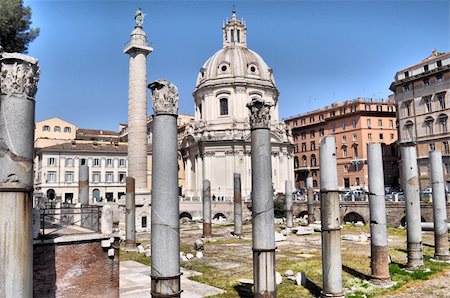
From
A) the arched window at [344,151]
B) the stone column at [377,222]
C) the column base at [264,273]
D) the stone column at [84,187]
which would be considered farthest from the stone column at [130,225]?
the arched window at [344,151]

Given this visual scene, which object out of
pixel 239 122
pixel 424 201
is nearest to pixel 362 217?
pixel 424 201

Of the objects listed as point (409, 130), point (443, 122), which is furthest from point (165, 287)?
point (409, 130)

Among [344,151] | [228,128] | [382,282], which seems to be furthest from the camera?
[344,151]

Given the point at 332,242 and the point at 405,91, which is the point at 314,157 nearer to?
the point at 405,91

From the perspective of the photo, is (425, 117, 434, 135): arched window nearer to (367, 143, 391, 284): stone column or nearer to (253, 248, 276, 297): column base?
(367, 143, 391, 284): stone column

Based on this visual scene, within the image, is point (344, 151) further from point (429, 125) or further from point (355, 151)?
point (429, 125)

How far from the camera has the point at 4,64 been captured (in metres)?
6.18

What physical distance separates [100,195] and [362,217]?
32716 millimetres

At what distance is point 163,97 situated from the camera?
25.3ft

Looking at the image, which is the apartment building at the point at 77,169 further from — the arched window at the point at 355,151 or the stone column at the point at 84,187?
the arched window at the point at 355,151

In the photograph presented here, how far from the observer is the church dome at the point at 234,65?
174 ft

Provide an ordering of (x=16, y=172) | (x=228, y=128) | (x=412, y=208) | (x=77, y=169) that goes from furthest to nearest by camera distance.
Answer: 1. (x=77, y=169)
2. (x=228, y=128)
3. (x=412, y=208)
4. (x=16, y=172)

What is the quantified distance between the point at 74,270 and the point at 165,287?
4.32 meters

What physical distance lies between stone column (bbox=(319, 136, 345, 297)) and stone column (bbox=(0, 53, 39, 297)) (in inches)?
293
